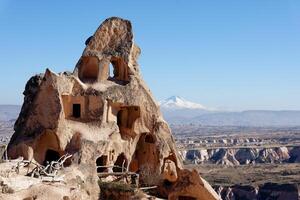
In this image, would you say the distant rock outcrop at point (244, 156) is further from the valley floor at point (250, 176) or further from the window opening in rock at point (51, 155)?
the window opening in rock at point (51, 155)

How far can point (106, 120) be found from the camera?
25516 millimetres

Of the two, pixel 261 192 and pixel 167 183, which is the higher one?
pixel 167 183

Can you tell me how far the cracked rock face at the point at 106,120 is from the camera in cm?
2386

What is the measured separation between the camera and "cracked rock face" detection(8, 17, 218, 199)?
23859 mm

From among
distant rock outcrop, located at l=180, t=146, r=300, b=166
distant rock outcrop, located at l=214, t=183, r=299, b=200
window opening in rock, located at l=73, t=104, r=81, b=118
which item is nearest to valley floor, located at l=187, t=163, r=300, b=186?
distant rock outcrop, located at l=214, t=183, r=299, b=200

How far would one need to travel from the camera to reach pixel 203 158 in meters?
136

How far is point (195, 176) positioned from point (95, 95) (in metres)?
6.30

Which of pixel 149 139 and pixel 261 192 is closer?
pixel 149 139

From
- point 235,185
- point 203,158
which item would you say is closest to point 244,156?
point 203,158

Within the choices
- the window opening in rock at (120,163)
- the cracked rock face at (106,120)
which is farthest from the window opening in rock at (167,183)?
the window opening in rock at (120,163)

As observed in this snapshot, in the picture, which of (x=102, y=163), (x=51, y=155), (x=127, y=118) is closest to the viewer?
(x=51, y=155)

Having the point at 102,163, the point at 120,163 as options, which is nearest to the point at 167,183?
the point at 120,163

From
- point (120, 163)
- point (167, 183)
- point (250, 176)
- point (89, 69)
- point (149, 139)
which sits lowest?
point (250, 176)

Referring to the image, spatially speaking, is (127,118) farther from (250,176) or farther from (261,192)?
(250,176)
